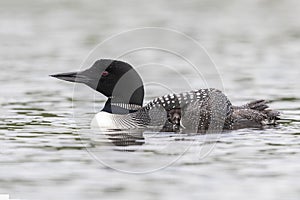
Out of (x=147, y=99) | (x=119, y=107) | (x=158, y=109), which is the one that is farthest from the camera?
(x=147, y=99)

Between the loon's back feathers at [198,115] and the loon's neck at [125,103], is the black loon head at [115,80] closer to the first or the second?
the loon's neck at [125,103]

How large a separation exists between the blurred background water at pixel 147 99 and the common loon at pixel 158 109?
0.83 ft

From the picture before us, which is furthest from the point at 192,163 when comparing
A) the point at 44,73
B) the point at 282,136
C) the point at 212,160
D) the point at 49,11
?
the point at 49,11

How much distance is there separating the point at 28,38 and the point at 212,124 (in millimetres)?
6530

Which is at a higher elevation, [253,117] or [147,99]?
[147,99]

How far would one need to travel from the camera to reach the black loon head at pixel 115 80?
8656mm

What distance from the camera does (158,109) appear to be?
866 cm

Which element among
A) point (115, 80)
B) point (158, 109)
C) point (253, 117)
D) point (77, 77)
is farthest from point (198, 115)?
point (77, 77)

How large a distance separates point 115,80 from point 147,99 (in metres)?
1.70

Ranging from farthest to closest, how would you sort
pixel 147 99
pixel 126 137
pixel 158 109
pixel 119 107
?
pixel 147 99, pixel 119 107, pixel 158 109, pixel 126 137

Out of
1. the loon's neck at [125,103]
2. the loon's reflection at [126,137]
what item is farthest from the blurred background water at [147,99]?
the loon's neck at [125,103]

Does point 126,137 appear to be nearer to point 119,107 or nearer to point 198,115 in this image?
point 119,107

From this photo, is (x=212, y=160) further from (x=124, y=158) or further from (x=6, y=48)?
(x=6, y=48)

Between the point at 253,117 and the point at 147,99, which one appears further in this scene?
the point at 147,99
